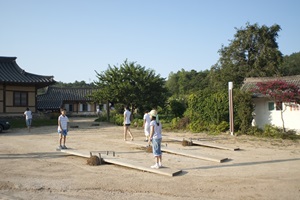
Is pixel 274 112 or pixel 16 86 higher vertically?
pixel 16 86

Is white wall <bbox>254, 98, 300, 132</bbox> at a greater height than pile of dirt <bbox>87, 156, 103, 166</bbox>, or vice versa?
white wall <bbox>254, 98, 300, 132</bbox>

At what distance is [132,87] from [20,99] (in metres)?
10.5

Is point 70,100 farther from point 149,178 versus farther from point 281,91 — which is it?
point 149,178

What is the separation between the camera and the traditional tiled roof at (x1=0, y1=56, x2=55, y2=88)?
25812 mm

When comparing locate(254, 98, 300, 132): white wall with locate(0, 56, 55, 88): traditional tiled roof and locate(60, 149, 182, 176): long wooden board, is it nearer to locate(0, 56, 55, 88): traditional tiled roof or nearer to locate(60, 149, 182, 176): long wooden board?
locate(60, 149, 182, 176): long wooden board

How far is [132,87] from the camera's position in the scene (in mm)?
25938

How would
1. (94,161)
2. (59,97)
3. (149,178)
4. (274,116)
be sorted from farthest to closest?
1. (59,97)
2. (274,116)
3. (94,161)
4. (149,178)

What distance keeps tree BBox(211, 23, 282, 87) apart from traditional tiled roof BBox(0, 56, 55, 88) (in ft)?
69.0

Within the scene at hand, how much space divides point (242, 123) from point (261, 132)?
1236mm

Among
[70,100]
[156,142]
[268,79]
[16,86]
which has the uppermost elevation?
[16,86]

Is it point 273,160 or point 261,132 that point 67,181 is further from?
point 261,132

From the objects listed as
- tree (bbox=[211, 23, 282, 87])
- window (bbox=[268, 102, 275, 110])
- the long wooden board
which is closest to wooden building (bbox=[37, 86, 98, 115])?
tree (bbox=[211, 23, 282, 87])

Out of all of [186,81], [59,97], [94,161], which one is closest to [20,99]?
[94,161]

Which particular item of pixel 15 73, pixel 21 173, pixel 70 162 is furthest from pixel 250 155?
pixel 15 73
